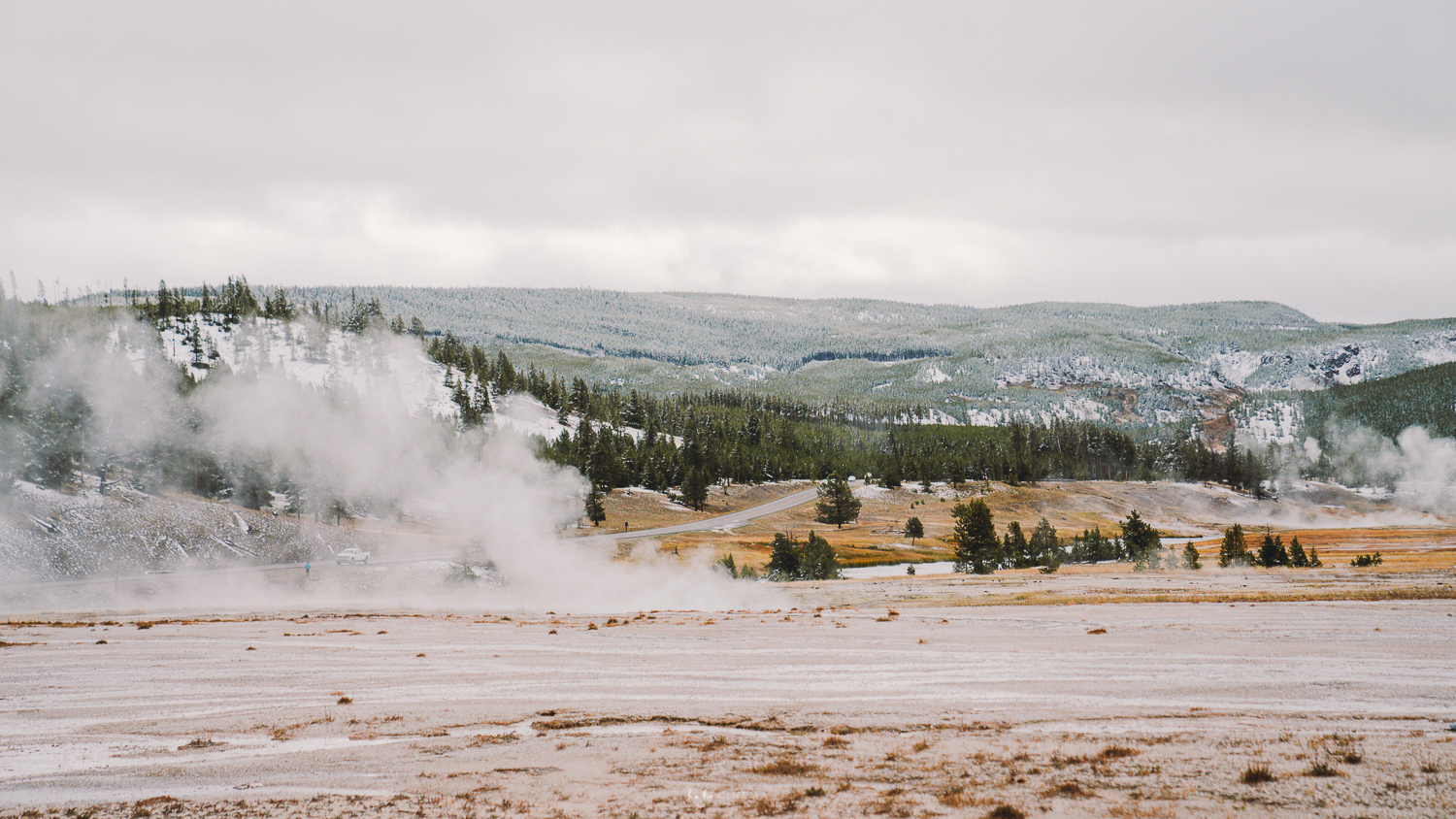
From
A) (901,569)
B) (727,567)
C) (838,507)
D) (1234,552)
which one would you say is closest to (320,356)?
(838,507)

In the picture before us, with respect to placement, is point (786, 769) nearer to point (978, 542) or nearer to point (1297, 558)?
point (978, 542)

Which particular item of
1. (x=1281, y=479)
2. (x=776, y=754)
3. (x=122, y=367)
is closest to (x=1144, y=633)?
(x=776, y=754)

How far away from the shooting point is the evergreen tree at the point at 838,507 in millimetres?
116000

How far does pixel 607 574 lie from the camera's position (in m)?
56.7

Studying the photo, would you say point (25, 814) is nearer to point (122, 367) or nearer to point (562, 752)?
point (562, 752)

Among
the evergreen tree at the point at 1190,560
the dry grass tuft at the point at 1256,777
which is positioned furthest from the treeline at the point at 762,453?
the dry grass tuft at the point at 1256,777

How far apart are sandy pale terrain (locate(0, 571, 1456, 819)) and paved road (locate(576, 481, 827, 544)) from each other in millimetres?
51472

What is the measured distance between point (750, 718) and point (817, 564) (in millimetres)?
47218

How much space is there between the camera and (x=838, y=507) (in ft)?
381

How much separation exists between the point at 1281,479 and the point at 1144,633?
7755 inches

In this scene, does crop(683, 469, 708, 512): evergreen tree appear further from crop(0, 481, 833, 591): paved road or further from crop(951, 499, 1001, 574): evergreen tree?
Answer: crop(951, 499, 1001, 574): evergreen tree

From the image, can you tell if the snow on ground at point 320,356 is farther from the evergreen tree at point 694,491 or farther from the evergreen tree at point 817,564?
the evergreen tree at point 817,564

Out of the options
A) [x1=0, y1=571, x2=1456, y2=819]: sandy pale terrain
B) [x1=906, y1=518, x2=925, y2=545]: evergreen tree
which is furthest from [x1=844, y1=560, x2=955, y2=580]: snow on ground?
[x1=0, y1=571, x2=1456, y2=819]: sandy pale terrain

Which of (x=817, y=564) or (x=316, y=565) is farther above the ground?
(x=316, y=565)
